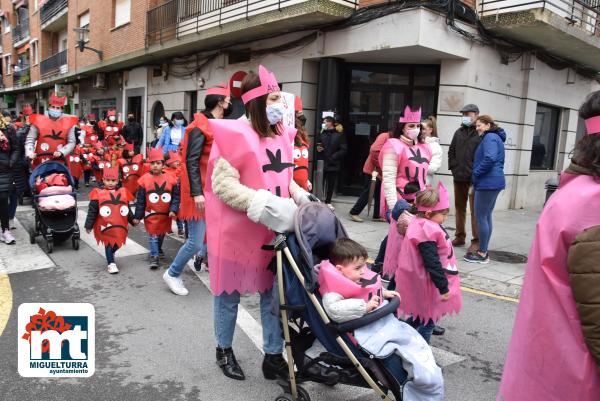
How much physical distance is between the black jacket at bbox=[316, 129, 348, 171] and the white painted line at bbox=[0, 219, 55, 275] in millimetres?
5472

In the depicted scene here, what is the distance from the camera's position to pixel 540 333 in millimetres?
1624

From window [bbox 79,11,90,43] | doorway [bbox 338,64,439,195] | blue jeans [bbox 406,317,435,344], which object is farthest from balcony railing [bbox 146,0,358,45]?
blue jeans [bbox 406,317,435,344]

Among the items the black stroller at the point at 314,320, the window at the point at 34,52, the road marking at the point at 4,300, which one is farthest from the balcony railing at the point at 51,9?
the black stroller at the point at 314,320

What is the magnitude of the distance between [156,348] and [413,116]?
311cm

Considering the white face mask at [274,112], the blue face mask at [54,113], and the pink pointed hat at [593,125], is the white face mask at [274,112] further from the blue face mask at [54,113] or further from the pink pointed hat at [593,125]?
the blue face mask at [54,113]

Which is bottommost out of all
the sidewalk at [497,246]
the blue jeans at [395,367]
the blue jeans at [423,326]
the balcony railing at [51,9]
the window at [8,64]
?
the sidewalk at [497,246]

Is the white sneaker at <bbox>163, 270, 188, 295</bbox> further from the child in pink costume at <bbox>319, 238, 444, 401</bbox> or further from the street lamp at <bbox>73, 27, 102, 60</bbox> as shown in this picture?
the street lamp at <bbox>73, 27, 102, 60</bbox>

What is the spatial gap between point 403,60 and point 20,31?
3416 cm

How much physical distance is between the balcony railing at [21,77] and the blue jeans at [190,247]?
3459cm

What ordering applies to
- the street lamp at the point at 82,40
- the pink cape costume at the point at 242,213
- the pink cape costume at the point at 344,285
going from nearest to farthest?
the pink cape costume at the point at 344,285 < the pink cape costume at the point at 242,213 < the street lamp at the point at 82,40

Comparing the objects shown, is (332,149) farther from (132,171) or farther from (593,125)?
(593,125)

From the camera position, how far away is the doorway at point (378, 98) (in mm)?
11438

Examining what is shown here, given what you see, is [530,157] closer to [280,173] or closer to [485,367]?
[485,367]

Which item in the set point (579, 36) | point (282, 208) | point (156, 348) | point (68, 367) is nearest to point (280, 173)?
point (282, 208)
